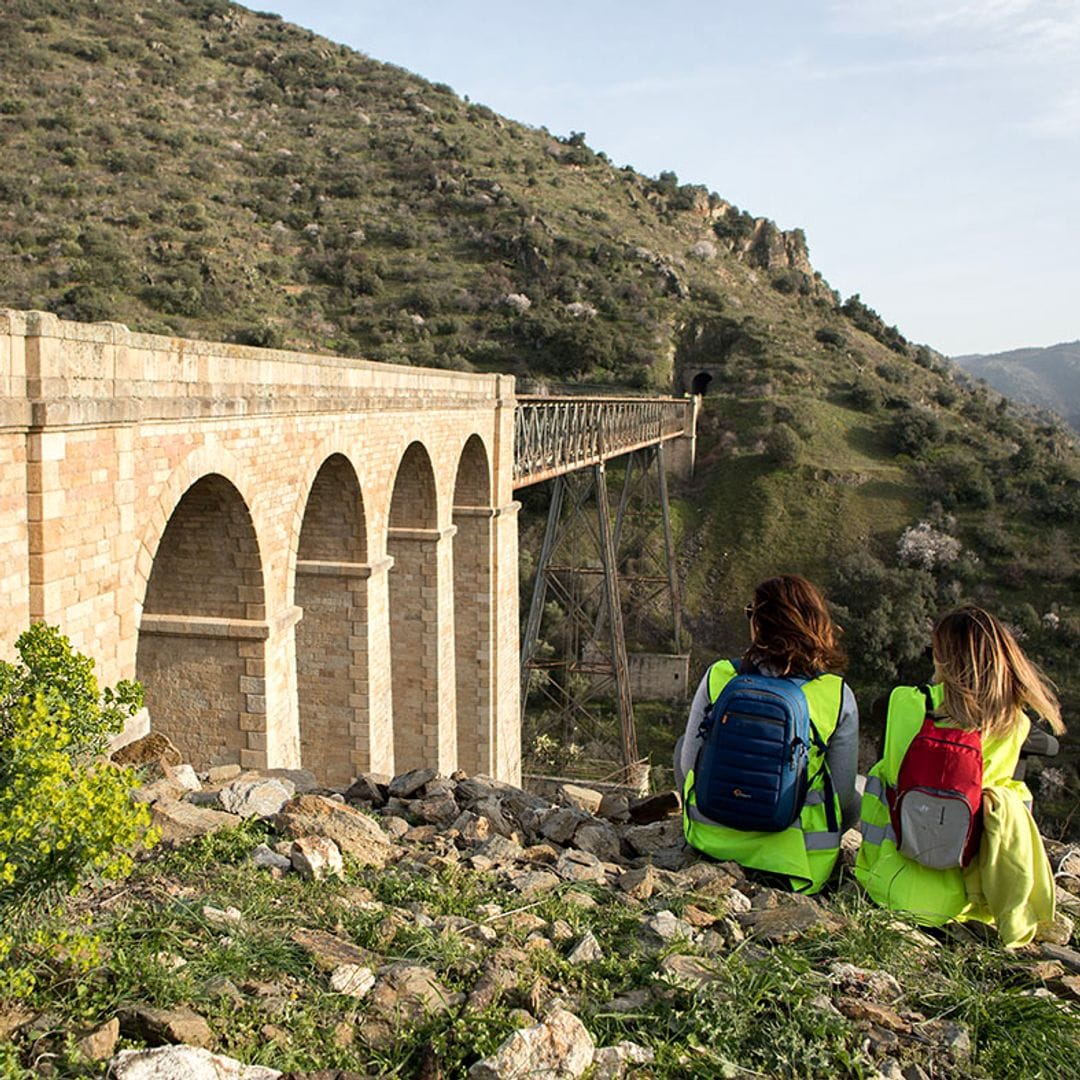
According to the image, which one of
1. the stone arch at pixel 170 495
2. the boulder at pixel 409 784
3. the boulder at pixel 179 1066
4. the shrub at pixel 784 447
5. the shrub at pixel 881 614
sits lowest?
the shrub at pixel 881 614

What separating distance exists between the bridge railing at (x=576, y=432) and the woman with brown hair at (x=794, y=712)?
1160 centimetres

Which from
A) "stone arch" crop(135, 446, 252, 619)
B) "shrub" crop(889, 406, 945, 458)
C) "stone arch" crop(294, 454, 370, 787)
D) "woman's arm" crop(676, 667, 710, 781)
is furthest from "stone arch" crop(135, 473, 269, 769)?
"shrub" crop(889, 406, 945, 458)

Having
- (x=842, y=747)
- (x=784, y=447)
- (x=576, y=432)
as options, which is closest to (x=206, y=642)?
(x=842, y=747)

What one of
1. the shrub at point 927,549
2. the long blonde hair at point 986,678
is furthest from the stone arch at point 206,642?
the shrub at point 927,549

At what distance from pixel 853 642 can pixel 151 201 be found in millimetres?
25281

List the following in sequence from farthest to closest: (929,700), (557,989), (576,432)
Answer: (576,432)
(929,700)
(557,989)

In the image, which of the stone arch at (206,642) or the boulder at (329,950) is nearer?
the boulder at (329,950)

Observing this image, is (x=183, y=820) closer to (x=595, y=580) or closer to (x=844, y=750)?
(x=844, y=750)

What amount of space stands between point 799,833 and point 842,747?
452 mm

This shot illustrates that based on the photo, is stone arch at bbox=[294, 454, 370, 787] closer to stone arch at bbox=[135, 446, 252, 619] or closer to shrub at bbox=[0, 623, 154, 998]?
stone arch at bbox=[135, 446, 252, 619]

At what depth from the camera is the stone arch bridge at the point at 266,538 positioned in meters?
5.31

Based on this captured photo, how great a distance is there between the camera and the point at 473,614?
48.2 feet

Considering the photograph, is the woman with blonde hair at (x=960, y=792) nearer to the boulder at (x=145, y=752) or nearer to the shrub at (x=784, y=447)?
the boulder at (x=145, y=752)

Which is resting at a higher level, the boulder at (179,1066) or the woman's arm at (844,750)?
the woman's arm at (844,750)
